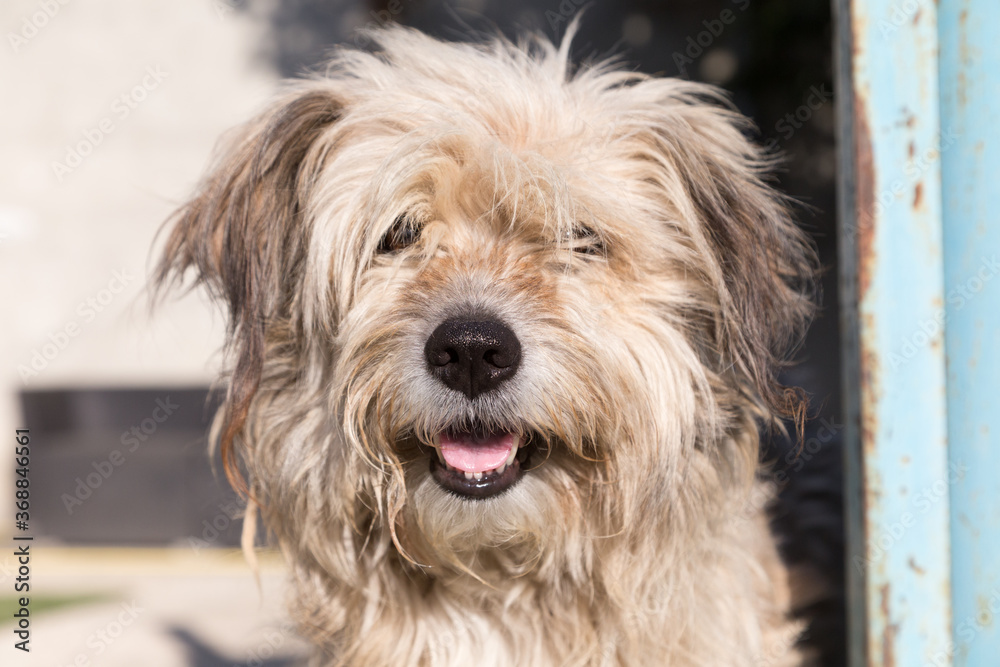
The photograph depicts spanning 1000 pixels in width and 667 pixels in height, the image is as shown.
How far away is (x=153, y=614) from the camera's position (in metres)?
3.65

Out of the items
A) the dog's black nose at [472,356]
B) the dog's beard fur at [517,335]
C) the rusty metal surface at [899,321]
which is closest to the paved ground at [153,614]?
the dog's beard fur at [517,335]

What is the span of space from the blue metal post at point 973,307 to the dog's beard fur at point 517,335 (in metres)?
0.30

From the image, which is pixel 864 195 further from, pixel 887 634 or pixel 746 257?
pixel 887 634

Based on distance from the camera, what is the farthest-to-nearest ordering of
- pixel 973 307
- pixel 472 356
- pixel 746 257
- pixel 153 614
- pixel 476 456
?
pixel 153 614 < pixel 973 307 < pixel 746 257 < pixel 476 456 < pixel 472 356

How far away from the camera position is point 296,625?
5.92 feet

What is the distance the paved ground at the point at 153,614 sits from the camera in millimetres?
3039

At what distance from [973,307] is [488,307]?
1.00 meters

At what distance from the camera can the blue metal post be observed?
1642mm

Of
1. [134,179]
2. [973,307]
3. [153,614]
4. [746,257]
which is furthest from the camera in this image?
[134,179]

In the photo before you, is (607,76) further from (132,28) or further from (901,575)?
(132,28)

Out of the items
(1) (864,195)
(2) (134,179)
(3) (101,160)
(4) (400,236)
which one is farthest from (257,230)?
(3) (101,160)

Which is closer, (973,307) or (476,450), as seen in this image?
(476,450)

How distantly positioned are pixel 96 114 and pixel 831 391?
→ 4.36m

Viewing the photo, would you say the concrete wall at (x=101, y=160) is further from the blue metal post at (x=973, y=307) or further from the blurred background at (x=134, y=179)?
the blue metal post at (x=973, y=307)
